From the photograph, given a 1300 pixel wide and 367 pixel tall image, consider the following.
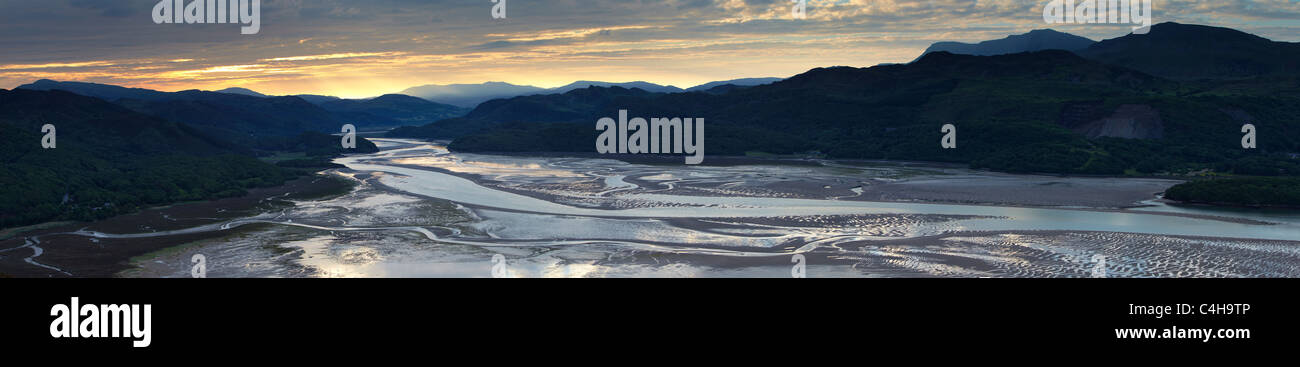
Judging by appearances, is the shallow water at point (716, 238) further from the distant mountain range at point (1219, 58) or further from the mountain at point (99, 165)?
the distant mountain range at point (1219, 58)

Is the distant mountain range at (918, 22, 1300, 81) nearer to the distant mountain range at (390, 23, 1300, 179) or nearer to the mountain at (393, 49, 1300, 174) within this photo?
the distant mountain range at (390, 23, 1300, 179)

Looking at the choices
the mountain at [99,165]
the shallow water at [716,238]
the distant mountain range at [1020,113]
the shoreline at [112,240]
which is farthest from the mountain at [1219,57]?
the shoreline at [112,240]

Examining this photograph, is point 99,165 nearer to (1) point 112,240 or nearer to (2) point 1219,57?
(1) point 112,240

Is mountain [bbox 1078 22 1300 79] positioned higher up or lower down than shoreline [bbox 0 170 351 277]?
higher up

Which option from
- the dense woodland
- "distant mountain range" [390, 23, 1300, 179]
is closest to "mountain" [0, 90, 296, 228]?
the dense woodland

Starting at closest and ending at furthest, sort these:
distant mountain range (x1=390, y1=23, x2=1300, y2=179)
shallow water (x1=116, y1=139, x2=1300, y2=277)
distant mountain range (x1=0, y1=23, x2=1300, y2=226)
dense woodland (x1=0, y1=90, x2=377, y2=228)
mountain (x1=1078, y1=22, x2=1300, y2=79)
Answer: shallow water (x1=116, y1=139, x2=1300, y2=277) → dense woodland (x1=0, y1=90, x2=377, y2=228) → distant mountain range (x1=0, y1=23, x2=1300, y2=226) → distant mountain range (x1=390, y1=23, x2=1300, y2=179) → mountain (x1=1078, y1=22, x2=1300, y2=79)

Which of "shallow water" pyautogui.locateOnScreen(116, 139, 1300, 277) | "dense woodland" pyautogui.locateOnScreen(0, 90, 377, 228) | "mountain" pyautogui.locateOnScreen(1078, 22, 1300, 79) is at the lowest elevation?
"shallow water" pyautogui.locateOnScreen(116, 139, 1300, 277)

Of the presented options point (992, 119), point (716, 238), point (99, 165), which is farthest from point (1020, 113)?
point (99, 165)

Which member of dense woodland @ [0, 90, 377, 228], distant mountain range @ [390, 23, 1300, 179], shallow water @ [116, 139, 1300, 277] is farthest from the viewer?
distant mountain range @ [390, 23, 1300, 179]
